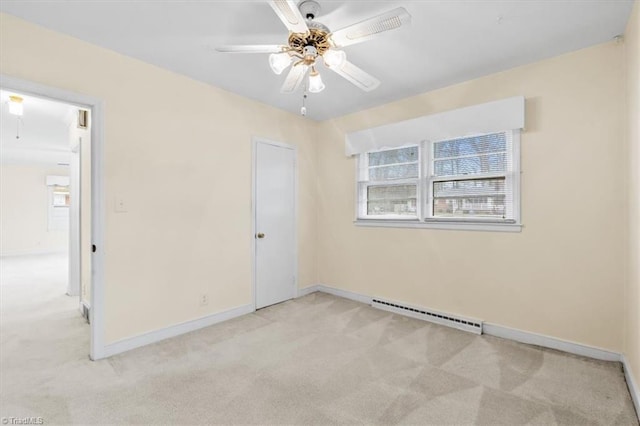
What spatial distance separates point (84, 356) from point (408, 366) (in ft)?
8.79

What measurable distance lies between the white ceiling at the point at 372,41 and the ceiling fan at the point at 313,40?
0.92 ft

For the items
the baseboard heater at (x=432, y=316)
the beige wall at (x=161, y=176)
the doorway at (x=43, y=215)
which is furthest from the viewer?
the doorway at (x=43, y=215)

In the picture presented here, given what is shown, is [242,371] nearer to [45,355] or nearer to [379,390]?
[379,390]

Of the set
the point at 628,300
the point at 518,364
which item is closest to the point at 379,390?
the point at 518,364

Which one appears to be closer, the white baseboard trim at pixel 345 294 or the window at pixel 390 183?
the window at pixel 390 183

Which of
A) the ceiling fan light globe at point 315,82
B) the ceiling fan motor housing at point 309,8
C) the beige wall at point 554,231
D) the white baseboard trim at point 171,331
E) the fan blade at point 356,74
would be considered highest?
the ceiling fan motor housing at point 309,8

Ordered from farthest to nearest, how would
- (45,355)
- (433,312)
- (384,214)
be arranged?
(384,214), (433,312), (45,355)

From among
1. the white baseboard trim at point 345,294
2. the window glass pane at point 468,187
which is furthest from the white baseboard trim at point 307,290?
the window glass pane at point 468,187

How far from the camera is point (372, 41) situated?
235 centimetres

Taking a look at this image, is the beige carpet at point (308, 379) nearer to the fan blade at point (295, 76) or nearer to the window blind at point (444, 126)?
the window blind at point (444, 126)

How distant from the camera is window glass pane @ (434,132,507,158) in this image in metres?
2.92

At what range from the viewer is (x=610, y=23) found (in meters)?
2.12

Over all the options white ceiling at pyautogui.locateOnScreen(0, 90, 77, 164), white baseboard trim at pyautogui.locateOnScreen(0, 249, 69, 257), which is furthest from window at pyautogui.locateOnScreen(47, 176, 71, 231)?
white ceiling at pyautogui.locateOnScreen(0, 90, 77, 164)

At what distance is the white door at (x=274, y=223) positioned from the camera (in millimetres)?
3732
